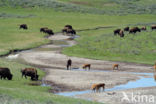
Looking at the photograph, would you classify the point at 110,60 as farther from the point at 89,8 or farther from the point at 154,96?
the point at 89,8

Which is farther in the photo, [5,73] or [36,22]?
[36,22]

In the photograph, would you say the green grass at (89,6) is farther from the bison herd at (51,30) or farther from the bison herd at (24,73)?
the bison herd at (24,73)

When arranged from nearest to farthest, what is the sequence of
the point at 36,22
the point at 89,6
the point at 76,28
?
the point at 76,28 < the point at 36,22 < the point at 89,6

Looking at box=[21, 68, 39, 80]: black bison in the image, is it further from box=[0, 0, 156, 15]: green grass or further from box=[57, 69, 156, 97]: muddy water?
box=[0, 0, 156, 15]: green grass

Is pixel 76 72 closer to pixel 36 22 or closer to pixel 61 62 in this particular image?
pixel 61 62

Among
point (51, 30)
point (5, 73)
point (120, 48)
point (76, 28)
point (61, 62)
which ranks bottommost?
point (76, 28)

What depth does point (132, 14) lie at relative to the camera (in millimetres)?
74688

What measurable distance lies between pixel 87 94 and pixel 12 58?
48.2ft

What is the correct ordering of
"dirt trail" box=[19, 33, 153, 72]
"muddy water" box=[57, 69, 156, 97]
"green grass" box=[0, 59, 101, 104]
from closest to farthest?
"green grass" box=[0, 59, 101, 104] → "muddy water" box=[57, 69, 156, 97] → "dirt trail" box=[19, 33, 153, 72]

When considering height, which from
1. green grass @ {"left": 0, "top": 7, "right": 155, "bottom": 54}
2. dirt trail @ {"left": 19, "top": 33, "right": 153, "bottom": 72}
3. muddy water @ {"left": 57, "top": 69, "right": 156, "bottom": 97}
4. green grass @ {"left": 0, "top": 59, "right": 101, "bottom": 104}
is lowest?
green grass @ {"left": 0, "top": 7, "right": 155, "bottom": 54}

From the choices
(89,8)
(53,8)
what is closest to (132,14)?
(89,8)

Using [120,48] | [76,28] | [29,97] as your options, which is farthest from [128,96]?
[76,28]

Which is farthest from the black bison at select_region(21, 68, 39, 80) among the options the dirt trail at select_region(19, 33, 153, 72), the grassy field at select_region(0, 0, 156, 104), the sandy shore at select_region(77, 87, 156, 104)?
the dirt trail at select_region(19, 33, 153, 72)

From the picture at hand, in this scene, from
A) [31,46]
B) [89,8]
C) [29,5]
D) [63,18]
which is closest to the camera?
[31,46]
